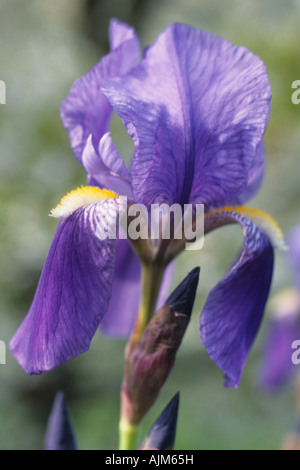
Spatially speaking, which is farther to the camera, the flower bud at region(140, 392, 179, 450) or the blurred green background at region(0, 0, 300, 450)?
the blurred green background at region(0, 0, 300, 450)

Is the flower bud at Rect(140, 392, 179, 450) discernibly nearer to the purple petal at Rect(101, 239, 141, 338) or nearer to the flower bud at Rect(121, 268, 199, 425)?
the flower bud at Rect(121, 268, 199, 425)

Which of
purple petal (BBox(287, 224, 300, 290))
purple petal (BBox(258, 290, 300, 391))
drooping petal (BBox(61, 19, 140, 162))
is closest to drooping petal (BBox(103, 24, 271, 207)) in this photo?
drooping petal (BBox(61, 19, 140, 162))

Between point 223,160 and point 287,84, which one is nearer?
point 223,160

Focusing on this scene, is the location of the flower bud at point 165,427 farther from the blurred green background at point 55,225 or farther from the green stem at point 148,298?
the blurred green background at point 55,225

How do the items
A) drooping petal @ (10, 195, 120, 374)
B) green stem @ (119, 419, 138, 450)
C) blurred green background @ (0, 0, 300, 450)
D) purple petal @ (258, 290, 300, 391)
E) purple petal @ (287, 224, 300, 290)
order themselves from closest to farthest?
drooping petal @ (10, 195, 120, 374) < green stem @ (119, 419, 138, 450) < purple petal @ (258, 290, 300, 391) < purple petal @ (287, 224, 300, 290) < blurred green background @ (0, 0, 300, 450)

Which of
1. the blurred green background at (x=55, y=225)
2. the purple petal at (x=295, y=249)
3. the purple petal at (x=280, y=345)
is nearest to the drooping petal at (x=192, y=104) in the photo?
the purple petal at (x=280, y=345)
